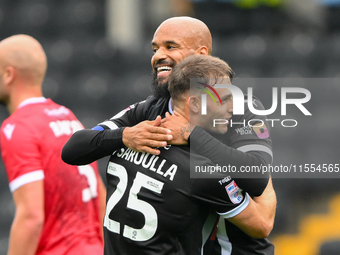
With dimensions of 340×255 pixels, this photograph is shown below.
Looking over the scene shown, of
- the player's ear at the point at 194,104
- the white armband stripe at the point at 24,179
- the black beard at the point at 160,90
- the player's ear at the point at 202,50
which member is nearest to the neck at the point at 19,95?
the white armband stripe at the point at 24,179

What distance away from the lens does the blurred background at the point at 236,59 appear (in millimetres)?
4965

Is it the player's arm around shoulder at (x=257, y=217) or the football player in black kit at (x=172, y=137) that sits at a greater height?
the football player in black kit at (x=172, y=137)

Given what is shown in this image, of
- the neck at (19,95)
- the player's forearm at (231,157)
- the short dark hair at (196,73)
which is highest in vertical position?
the short dark hair at (196,73)

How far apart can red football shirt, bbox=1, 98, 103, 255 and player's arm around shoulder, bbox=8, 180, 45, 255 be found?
58 mm

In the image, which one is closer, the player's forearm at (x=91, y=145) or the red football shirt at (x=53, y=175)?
the player's forearm at (x=91, y=145)

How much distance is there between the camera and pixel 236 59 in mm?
5852

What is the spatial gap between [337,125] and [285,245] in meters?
1.57

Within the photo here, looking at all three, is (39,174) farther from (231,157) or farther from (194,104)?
(231,157)

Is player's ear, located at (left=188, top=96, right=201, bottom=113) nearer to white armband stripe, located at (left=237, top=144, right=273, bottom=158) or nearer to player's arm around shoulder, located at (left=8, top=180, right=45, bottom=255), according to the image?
white armband stripe, located at (left=237, top=144, right=273, bottom=158)

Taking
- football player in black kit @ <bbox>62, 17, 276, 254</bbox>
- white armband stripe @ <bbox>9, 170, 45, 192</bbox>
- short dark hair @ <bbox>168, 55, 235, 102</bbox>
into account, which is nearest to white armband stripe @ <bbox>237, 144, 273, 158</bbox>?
football player in black kit @ <bbox>62, 17, 276, 254</bbox>

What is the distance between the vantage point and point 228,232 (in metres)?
2.25

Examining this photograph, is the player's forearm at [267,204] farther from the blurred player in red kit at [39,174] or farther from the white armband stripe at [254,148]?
the blurred player in red kit at [39,174]

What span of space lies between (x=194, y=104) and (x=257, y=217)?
591 millimetres

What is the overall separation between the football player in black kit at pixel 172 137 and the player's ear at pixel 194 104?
11 centimetres
